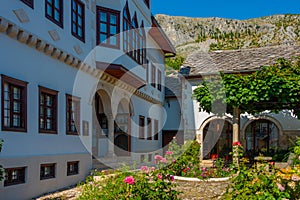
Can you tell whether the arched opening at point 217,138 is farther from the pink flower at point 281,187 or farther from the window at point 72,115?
the pink flower at point 281,187

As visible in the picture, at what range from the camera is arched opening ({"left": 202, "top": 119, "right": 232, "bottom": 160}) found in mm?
18953

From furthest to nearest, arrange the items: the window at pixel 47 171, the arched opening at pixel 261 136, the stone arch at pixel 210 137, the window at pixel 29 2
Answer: the arched opening at pixel 261 136 < the stone arch at pixel 210 137 < the window at pixel 47 171 < the window at pixel 29 2

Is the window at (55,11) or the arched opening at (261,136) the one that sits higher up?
the window at (55,11)

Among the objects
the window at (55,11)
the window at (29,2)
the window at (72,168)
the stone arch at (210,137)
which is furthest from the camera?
the stone arch at (210,137)

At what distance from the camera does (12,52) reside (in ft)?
26.1

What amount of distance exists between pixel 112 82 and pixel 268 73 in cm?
585

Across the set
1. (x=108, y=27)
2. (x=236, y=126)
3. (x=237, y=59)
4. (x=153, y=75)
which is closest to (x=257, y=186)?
(x=236, y=126)

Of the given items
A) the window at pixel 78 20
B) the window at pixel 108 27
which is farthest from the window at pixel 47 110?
the window at pixel 108 27

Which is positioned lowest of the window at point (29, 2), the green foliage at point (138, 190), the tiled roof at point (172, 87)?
the green foliage at point (138, 190)

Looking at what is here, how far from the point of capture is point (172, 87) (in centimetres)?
2389

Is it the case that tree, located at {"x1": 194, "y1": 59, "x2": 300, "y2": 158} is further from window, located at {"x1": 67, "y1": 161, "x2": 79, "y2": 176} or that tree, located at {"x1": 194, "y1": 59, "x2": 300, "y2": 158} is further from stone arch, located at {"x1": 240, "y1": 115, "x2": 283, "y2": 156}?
window, located at {"x1": 67, "y1": 161, "x2": 79, "y2": 176}

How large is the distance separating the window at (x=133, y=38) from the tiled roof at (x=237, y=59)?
3.42 m

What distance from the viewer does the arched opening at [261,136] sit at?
18.6 m

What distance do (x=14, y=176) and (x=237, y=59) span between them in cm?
1413
